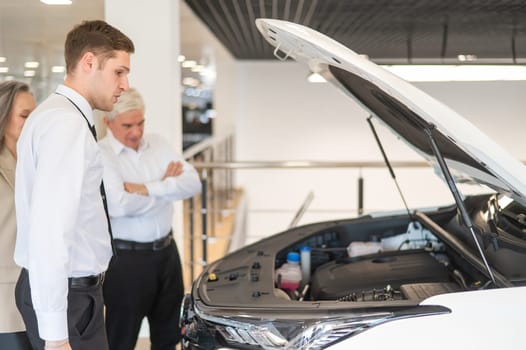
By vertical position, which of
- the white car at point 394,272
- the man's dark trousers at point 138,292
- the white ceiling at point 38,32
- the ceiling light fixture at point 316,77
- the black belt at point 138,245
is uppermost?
the white ceiling at point 38,32

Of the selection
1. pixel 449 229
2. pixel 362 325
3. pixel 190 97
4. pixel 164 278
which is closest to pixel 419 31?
pixel 449 229

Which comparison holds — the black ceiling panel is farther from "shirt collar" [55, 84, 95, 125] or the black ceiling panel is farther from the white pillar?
"shirt collar" [55, 84, 95, 125]

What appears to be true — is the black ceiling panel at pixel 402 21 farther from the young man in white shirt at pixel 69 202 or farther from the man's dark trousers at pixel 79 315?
the man's dark trousers at pixel 79 315

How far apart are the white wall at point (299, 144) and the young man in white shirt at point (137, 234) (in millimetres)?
4968

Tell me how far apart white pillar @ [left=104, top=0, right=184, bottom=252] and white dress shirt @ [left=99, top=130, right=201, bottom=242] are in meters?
0.56

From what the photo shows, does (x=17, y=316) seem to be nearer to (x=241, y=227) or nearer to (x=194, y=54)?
(x=241, y=227)

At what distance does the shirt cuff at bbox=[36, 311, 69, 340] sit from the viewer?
1.28 metres

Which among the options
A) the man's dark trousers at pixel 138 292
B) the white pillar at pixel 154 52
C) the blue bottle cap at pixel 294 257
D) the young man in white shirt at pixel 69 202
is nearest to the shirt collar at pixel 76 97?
the young man in white shirt at pixel 69 202

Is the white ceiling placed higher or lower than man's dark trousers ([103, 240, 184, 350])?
higher

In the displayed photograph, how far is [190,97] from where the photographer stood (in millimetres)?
15961

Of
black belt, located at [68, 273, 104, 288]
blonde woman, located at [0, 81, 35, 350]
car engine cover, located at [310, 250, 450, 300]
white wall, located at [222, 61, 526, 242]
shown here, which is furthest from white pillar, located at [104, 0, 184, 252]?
white wall, located at [222, 61, 526, 242]

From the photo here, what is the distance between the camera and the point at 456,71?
3041mm

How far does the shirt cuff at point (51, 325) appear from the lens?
1.28 meters

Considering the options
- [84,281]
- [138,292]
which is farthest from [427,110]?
[138,292]
